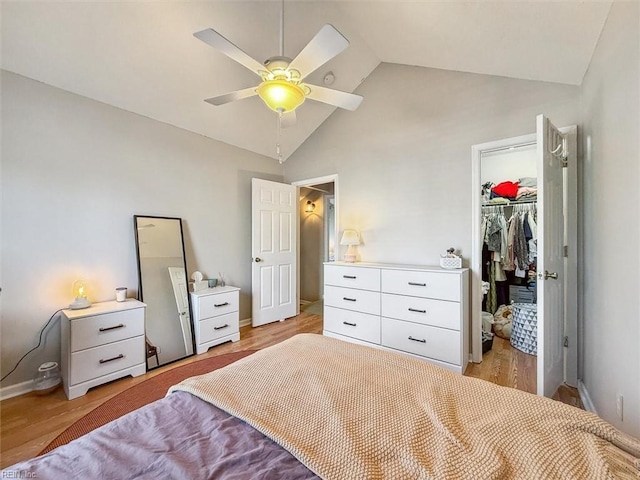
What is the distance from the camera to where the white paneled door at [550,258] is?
1.69 meters

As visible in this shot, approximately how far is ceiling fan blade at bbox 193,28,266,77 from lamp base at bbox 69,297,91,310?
2270 millimetres

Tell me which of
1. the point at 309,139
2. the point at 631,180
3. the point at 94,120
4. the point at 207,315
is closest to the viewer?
the point at 631,180

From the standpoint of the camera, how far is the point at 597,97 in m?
1.70

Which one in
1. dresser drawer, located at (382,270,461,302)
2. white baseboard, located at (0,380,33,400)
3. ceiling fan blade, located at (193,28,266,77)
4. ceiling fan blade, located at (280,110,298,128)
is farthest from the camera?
dresser drawer, located at (382,270,461,302)

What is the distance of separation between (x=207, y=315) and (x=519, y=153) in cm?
440

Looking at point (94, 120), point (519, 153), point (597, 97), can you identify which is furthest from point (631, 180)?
point (94, 120)

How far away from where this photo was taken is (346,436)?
2.74 feet

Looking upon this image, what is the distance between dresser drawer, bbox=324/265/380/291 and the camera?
2.82m

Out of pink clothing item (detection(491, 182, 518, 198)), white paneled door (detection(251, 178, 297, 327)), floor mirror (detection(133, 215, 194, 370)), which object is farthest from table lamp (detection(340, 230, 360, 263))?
pink clothing item (detection(491, 182, 518, 198))

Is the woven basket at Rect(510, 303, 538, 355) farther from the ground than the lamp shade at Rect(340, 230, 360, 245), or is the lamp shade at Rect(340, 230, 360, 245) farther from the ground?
the lamp shade at Rect(340, 230, 360, 245)

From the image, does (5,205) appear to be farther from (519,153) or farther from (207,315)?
(519,153)
